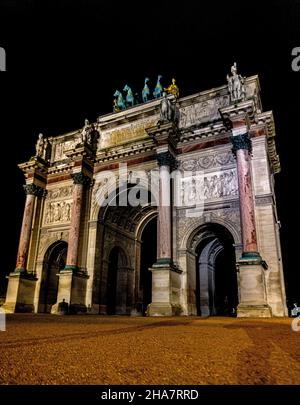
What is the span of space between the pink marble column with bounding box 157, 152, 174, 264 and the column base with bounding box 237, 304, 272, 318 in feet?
12.9

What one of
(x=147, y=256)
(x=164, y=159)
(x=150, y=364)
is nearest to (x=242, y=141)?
(x=164, y=159)

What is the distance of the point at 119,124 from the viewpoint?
2033 centimetres

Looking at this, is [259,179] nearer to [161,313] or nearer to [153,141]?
[153,141]

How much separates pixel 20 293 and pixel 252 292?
13461 mm

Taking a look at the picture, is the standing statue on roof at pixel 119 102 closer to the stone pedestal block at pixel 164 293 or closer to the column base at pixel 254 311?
the stone pedestal block at pixel 164 293

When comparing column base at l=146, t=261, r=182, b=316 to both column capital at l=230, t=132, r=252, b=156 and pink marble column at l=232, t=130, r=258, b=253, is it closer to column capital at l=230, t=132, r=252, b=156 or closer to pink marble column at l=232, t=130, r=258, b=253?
pink marble column at l=232, t=130, r=258, b=253

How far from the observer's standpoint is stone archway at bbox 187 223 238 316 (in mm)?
15859

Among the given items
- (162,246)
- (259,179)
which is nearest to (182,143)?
(259,179)

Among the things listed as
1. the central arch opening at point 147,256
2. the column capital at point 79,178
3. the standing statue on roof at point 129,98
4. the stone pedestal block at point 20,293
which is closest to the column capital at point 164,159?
the column capital at point 79,178

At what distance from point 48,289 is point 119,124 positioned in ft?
40.3

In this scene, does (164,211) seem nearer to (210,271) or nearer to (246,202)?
(246,202)

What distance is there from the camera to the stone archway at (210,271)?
52.0 feet

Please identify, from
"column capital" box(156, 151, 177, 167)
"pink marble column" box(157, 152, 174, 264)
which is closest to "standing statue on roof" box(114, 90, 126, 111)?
"column capital" box(156, 151, 177, 167)

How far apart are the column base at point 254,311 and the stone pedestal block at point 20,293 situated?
12805 mm
